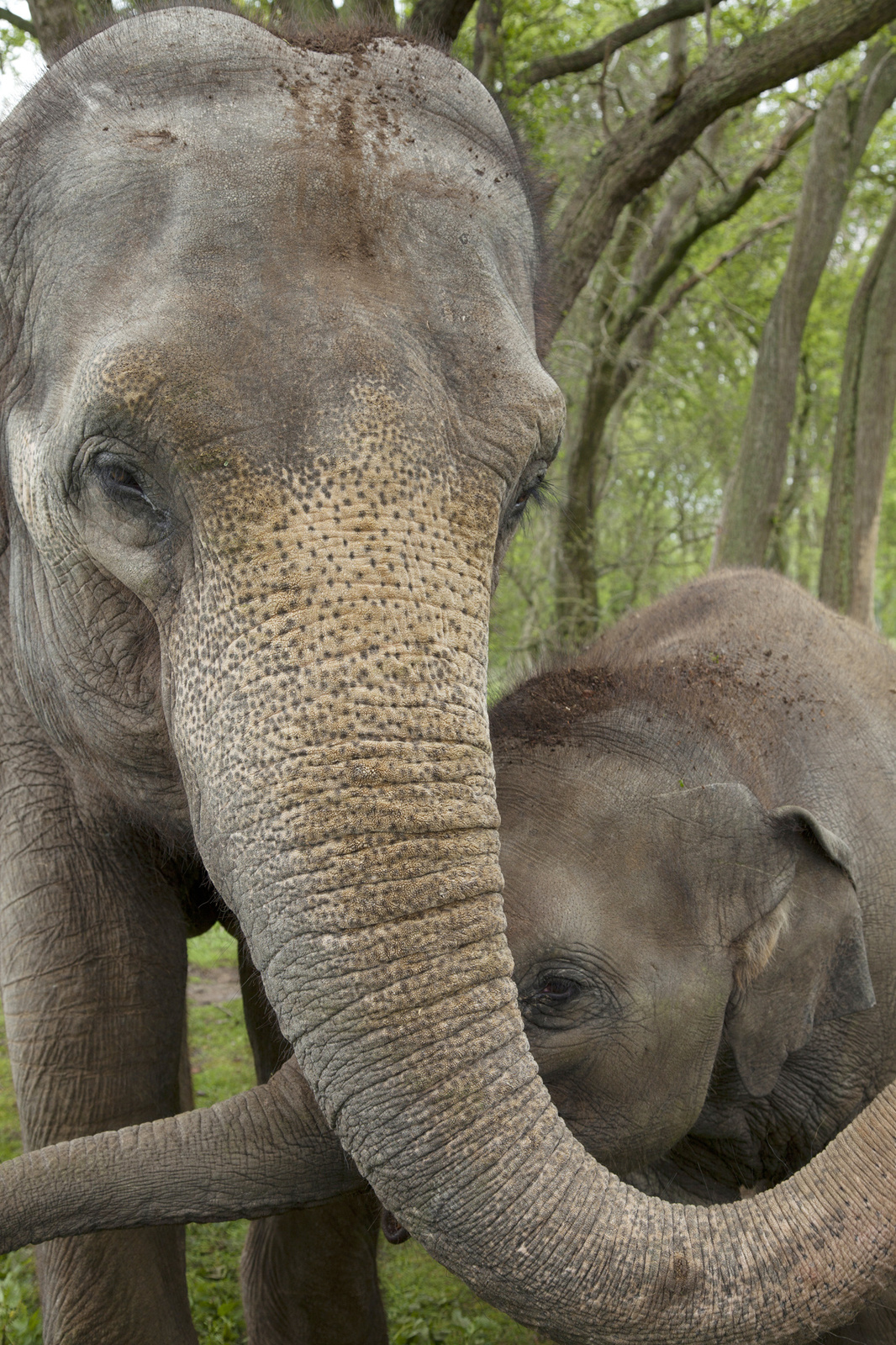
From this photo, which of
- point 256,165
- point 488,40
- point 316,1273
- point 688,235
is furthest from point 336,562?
point 688,235

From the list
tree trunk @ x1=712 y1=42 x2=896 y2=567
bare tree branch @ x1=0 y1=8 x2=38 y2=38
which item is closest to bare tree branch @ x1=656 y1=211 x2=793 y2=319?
tree trunk @ x1=712 y1=42 x2=896 y2=567

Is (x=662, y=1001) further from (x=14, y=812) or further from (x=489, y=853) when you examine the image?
(x=14, y=812)

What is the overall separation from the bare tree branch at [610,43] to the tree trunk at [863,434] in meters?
2.56

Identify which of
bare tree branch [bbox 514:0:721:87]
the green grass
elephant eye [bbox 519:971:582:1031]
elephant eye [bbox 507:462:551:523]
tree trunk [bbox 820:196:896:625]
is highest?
bare tree branch [bbox 514:0:721:87]

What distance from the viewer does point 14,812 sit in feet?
10.6

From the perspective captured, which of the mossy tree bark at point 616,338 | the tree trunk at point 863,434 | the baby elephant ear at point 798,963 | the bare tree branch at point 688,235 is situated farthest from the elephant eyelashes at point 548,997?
the bare tree branch at point 688,235

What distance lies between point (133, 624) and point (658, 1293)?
144 centimetres

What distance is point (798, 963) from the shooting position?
2.84m

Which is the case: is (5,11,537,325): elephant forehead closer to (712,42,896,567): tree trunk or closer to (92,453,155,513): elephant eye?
(92,453,155,513): elephant eye

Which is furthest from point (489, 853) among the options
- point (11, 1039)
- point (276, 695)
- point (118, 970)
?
point (11, 1039)

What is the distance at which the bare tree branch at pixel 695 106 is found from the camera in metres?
6.50

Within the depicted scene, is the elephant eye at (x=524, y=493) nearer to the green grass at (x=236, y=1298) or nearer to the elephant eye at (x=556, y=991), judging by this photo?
the elephant eye at (x=556, y=991)

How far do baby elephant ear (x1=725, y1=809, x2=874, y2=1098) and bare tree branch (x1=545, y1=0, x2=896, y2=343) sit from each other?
433 cm

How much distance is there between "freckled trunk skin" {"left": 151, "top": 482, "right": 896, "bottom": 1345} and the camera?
1.88 metres
